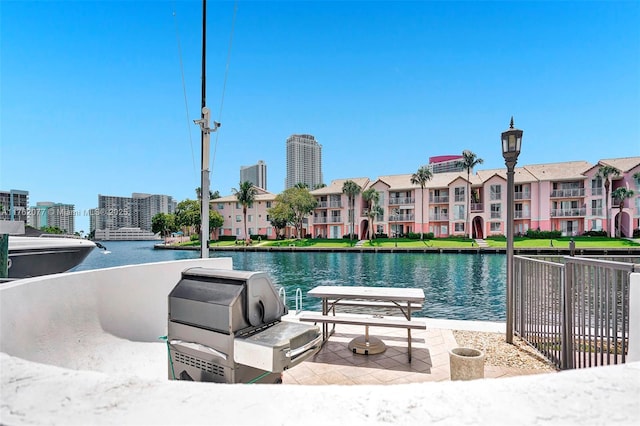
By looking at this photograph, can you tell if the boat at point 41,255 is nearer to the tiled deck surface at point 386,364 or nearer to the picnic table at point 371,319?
the picnic table at point 371,319

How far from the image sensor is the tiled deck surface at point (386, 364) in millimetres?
4312

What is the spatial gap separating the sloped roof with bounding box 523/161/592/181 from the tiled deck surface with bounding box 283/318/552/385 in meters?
48.5

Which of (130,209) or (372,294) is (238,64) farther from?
(130,209)

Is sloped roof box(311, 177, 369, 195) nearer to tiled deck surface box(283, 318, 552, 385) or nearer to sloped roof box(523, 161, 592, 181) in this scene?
sloped roof box(523, 161, 592, 181)

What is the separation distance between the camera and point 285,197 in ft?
182

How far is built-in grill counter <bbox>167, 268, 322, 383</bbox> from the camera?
8.48 ft

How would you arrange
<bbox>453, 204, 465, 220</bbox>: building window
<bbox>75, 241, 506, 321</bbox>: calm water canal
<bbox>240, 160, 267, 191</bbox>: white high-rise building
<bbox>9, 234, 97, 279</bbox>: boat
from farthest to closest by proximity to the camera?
1. <bbox>240, 160, 267, 191</bbox>: white high-rise building
2. <bbox>453, 204, 465, 220</bbox>: building window
3. <bbox>75, 241, 506, 321</bbox>: calm water canal
4. <bbox>9, 234, 97, 279</bbox>: boat

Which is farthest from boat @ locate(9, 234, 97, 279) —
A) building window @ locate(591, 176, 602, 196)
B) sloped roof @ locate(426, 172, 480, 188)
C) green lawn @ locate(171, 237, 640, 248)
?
building window @ locate(591, 176, 602, 196)

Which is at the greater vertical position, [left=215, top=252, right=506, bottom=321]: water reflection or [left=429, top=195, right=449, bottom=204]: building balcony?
[left=429, top=195, right=449, bottom=204]: building balcony

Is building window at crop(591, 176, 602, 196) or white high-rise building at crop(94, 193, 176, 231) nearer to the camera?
building window at crop(591, 176, 602, 196)

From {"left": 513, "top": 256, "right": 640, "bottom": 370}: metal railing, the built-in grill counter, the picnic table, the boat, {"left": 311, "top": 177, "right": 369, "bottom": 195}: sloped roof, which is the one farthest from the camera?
{"left": 311, "top": 177, "right": 369, "bottom": 195}: sloped roof

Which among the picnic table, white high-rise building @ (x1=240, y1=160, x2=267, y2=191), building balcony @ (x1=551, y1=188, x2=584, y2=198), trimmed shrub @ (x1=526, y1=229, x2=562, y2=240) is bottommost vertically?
trimmed shrub @ (x1=526, y1=229, x2=562, y2=240)

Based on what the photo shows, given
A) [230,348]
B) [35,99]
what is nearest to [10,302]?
[230,348]

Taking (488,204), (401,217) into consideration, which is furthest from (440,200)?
(488,204)
